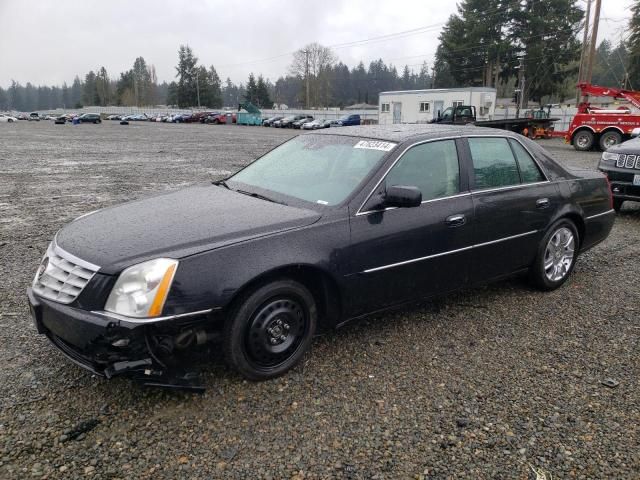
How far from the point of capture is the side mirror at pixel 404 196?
3309 mm

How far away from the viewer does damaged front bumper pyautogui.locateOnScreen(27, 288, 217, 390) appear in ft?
8.47

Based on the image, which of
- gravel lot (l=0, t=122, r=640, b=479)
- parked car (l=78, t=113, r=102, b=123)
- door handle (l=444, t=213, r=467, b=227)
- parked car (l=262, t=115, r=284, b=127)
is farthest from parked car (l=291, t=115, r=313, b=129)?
door handle (l=444, t=213, r=467, b=227)

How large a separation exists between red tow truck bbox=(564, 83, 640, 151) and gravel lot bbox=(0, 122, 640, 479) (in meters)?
18.3

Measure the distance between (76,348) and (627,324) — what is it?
4102 mm

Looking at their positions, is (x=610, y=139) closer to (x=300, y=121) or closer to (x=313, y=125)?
(x=313, y=125)

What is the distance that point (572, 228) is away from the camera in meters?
4.87

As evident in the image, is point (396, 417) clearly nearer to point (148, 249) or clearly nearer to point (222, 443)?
point (222, 443)

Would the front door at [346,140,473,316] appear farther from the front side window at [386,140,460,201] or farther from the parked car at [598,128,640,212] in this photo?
the parked car at [598,128,640,212]

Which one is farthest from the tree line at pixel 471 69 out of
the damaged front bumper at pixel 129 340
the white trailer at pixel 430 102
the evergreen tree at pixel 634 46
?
the damaged front bumper at pixel 129 340

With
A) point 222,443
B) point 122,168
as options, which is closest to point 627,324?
point 222,443

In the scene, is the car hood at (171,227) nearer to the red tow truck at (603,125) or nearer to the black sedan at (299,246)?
the black sedan at (299,246)

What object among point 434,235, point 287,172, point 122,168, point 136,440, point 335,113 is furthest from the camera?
point 335,113

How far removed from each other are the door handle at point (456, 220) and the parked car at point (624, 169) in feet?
17.4

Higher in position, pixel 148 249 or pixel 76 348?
pixel 148 249
